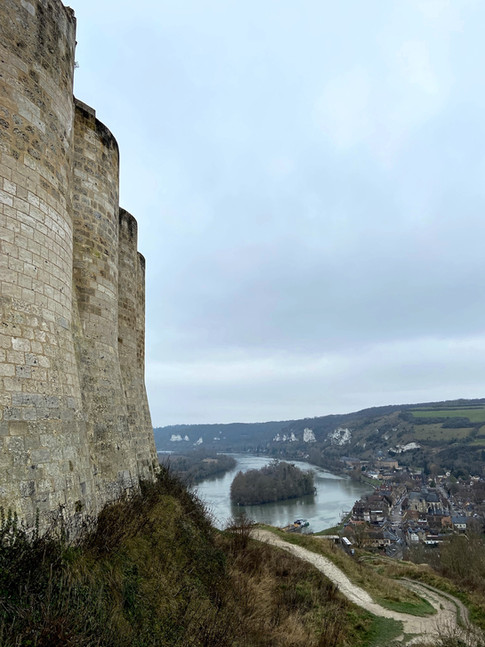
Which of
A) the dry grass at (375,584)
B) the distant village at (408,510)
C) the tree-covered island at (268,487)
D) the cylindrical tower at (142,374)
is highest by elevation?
the cylindrical tower at (142,374)

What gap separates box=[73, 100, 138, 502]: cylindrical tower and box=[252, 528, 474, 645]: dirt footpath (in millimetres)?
8001

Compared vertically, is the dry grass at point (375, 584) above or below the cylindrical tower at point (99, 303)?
below

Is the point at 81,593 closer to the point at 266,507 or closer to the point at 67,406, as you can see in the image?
the point at 67,406

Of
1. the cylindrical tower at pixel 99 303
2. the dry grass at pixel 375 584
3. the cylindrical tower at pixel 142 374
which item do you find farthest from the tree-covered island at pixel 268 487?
the cylindrical tower at pixel 99 303

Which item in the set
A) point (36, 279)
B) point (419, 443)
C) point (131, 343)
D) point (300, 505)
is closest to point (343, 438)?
point (419, 443)

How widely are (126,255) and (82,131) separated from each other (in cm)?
427

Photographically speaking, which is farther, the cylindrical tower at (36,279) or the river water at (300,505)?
the river water at (300,505)

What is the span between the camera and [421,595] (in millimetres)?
14680

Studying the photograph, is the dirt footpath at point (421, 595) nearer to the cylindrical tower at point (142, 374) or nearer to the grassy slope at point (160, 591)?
the grassy slope at point (160, 591)

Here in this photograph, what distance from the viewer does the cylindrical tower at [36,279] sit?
194 inches

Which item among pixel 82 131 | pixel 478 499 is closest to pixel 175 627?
pixel 82 131

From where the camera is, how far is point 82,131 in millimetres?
9000

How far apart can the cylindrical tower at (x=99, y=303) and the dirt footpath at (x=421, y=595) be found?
26.3ft

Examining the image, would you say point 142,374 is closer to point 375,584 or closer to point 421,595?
point 375,584
